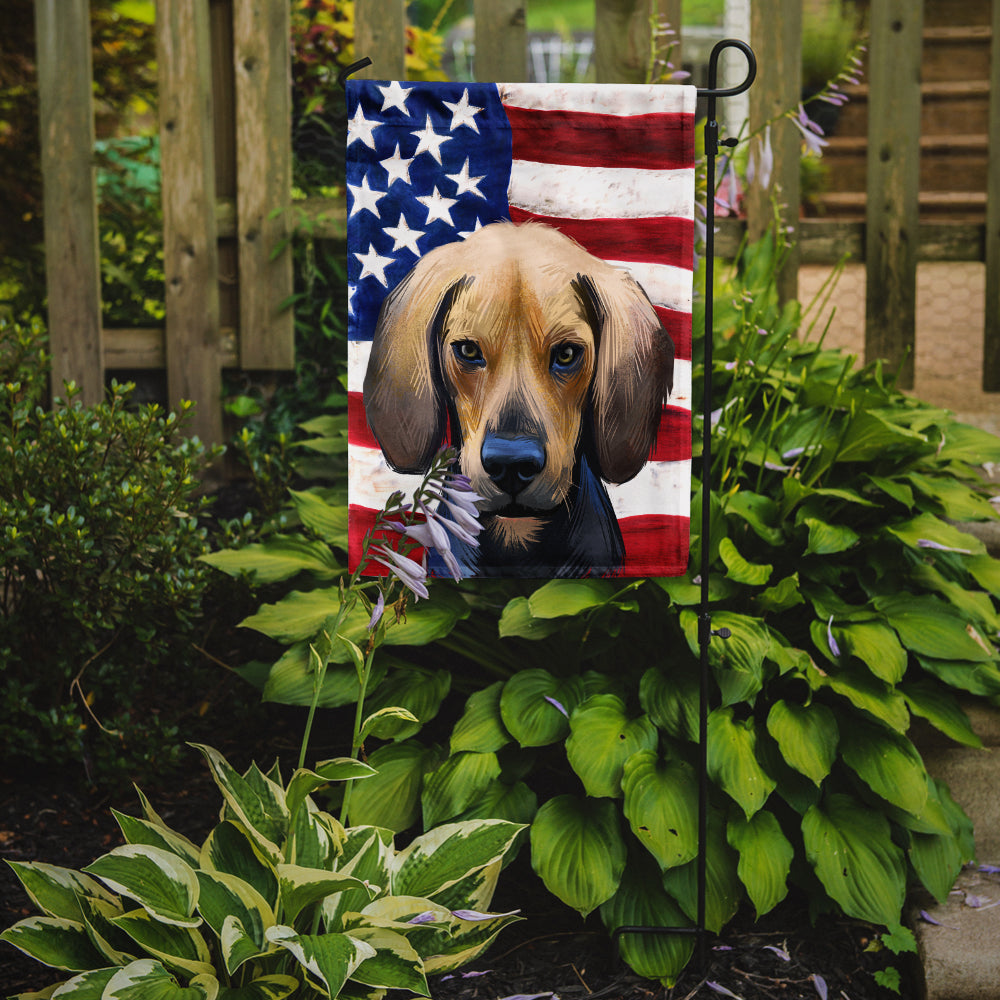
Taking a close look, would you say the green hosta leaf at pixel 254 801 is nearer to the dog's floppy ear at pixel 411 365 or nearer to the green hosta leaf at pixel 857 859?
the dog's floppy ear at pixel 411 365

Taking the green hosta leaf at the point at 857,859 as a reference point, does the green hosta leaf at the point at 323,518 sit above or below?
above

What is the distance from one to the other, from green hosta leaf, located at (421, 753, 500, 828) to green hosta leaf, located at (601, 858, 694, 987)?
34cm

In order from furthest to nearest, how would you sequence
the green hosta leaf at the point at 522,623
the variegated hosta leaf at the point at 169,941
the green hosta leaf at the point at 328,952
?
the green hosta leaf at the point at 522,623 → the variegated hosta leaf at the point at 169,941 → the green hosta leaf at the point at 328,952

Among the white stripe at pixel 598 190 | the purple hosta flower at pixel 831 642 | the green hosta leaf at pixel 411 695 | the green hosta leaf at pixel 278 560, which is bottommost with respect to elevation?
the green hosta leaf at pixel 411 695

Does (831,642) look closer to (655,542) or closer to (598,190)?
(655,542)

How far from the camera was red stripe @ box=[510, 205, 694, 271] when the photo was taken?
1985mm

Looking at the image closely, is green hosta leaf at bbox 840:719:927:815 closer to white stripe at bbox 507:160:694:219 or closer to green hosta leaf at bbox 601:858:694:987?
green hosta leaf at bbox 601:858:694:987

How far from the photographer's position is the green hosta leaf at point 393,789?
6.84 ft

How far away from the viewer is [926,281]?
240 inches

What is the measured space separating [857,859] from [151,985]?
53.4 inches

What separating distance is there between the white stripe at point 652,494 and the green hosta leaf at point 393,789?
0.69 meters

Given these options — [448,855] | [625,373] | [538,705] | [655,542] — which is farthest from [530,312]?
[448,855]

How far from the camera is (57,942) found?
63.2 inches

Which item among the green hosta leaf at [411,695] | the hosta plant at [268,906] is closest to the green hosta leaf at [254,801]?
the hosta plant at [268,906]
